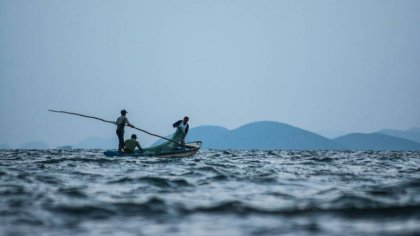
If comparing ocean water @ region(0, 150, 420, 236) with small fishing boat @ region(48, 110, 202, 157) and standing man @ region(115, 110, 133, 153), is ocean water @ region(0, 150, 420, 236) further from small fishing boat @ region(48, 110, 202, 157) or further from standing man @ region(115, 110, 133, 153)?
standing man @ region(115, 110, 133, 153)

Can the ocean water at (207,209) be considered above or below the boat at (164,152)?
below

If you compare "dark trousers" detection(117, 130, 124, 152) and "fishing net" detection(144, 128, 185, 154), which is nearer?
"fishing net" detection(144, 128, 185, 154)

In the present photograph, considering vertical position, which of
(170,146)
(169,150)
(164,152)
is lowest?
(164,152)

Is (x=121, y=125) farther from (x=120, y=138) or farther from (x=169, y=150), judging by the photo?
(x=169, y=150)

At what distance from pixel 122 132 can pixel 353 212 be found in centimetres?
2010

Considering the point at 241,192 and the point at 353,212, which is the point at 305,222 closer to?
the point at 353,212

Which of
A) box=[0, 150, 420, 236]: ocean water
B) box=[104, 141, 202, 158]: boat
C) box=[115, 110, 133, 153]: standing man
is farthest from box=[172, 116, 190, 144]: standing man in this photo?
box=[0, 150, 420, 236]: ocean water

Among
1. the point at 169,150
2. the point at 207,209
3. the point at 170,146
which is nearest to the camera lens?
the point at 207,209

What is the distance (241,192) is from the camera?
8203 mm

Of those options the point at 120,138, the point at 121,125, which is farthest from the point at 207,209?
the point at 120,138

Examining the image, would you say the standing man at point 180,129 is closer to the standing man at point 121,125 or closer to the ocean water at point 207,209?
the standing man at point 121,125

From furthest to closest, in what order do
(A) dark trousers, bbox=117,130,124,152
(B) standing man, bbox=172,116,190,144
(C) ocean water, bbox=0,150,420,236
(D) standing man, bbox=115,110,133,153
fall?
(A) dark trousers, bbox=117,130,124,152
(D) standing man, bbox=115,110,133,153
(B) standing man, bbox=172,116,190,144
(C) ocean water, bbox=0,150,420,236

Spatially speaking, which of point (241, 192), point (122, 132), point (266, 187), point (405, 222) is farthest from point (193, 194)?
point (122, 132)

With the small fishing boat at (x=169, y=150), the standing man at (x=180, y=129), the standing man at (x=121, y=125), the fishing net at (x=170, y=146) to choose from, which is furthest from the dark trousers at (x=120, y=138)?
the standing man at (x=180, y=129)
